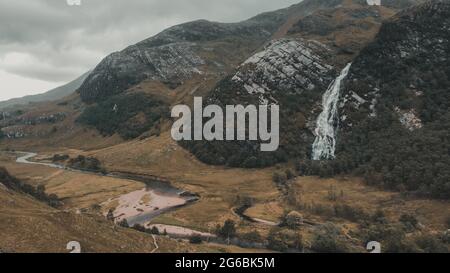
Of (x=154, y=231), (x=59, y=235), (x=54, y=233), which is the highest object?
(x=54, y=233)

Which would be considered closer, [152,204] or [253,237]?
[253,237]

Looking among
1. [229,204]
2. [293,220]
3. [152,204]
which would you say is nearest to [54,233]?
[293,220]

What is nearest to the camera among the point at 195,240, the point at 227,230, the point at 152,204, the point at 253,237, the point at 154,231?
the point at 195,240

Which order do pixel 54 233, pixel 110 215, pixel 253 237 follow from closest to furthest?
pixel 54 233
pixel 253 237
pixel 110 215

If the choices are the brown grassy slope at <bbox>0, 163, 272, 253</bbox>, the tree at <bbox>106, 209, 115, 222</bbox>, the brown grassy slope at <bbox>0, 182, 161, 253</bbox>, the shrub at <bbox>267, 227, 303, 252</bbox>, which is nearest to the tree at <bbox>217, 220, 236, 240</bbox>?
the shrub at <bbox>267, 227, 303, 252</bbox>

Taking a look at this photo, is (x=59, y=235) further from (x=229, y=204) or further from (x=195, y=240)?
(x=229, y=204)

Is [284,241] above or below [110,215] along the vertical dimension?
below
